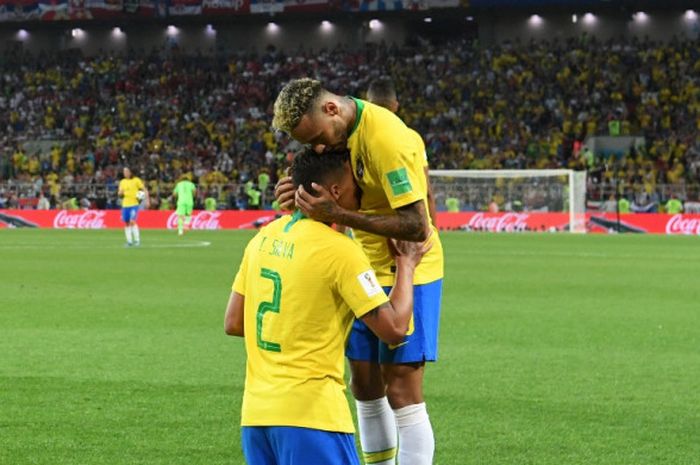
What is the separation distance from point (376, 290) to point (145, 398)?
551 centimetres

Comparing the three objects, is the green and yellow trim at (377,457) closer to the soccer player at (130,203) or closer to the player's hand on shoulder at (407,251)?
the player's hand on shoulder at (407,251)

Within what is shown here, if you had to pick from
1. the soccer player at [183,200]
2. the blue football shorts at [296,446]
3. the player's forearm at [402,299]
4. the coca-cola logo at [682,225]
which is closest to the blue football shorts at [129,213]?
the soccer player at [183,200]

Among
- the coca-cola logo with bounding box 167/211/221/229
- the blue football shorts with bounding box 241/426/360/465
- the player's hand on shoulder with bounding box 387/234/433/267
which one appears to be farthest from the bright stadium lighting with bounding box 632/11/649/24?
the blue football shorts with bounding box 241/426/360/465

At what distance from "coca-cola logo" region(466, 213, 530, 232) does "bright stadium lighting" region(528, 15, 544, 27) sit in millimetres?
19381

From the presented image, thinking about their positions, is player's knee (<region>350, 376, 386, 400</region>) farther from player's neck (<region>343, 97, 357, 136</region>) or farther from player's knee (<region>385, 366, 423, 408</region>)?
player's neck (<region>343, 97, 357, 136</region>)

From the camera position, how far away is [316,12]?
5891cm

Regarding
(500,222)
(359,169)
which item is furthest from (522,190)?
(359,169)

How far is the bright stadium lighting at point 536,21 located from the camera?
58.4 metres

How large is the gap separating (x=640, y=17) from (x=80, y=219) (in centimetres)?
2744

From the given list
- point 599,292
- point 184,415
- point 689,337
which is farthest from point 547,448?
point 599,292

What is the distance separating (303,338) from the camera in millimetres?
4066

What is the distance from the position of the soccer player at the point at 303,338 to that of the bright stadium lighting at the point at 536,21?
5586 cm

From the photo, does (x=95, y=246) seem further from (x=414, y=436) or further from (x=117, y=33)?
(x=117, y=33)

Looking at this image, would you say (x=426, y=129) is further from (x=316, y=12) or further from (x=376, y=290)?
(x=376, y=290)
